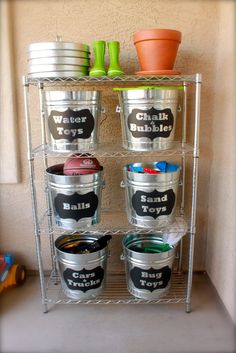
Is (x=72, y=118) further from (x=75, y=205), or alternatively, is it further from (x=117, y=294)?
(x=117, y=294)

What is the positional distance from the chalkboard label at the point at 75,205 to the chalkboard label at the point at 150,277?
12.8 inches

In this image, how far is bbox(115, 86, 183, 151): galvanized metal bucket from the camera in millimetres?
1068

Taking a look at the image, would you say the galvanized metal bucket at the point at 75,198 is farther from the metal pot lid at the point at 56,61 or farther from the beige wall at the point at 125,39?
the metal pot lid at the point at 56,61

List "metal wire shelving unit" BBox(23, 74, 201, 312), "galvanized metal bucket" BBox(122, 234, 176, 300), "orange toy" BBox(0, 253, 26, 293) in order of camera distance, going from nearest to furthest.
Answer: "orange toy" BBox(0, 253, 26, 293)
"metal wire shelving unit" BBox(23, 74, 201, 312)
"galvanized metal bucket" BBox(122, 234, 176, 300)

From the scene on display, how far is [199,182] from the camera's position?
1.46 meters

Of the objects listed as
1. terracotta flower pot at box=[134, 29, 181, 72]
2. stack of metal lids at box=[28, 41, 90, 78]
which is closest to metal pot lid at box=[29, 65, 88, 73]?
stack of metal lids at box=[28, 41, 90, 78]

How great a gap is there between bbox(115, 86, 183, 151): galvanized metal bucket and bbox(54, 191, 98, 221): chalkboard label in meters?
0.26

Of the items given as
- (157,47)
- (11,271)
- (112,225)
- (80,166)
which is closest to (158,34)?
(157,47)

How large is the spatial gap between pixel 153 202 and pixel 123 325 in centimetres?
52

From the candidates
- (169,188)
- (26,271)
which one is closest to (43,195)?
(26,271)

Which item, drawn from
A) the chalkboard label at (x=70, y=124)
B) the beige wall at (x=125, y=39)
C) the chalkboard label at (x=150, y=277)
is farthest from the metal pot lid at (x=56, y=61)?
the chalkboard label at (x=150, y=277)

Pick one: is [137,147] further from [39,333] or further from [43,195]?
[39,333]

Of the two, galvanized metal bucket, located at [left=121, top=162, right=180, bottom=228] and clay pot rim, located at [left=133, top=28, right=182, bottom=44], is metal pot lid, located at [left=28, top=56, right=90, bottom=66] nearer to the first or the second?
clay pot rim, located at [left=133, top=28, right=182, bottom=44]

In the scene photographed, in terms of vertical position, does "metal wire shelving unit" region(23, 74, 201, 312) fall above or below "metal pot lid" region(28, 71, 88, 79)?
below
